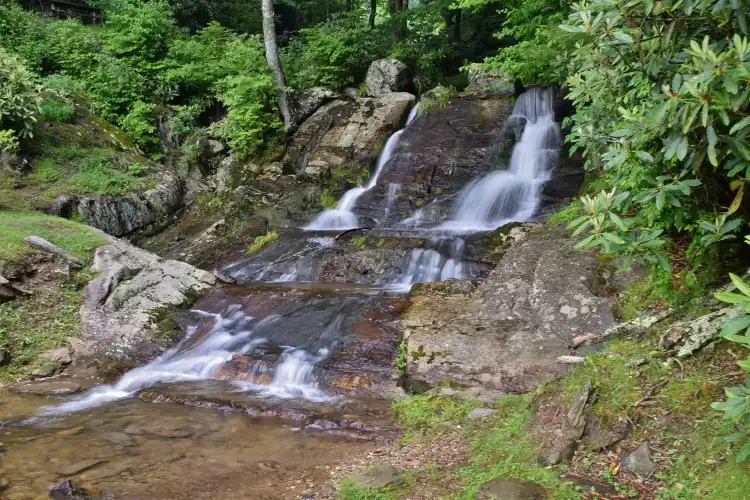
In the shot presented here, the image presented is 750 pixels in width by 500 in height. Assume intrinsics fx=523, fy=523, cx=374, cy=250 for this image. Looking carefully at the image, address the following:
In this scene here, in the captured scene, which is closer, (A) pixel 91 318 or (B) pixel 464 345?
(B) pixel 464 345

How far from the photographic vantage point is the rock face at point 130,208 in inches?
492

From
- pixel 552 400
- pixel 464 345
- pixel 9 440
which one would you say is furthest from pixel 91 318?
pixel 552 400

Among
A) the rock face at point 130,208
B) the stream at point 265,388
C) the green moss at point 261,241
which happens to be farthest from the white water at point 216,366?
the rock face at point 130,208

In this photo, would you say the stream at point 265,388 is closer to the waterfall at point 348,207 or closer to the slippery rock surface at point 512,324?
the slippery rock surface at point 512,324

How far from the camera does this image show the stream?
4891 millimetres

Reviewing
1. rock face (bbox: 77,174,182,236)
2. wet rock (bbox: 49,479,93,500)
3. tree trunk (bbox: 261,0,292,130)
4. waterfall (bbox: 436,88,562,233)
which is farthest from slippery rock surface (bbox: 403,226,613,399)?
tree trunk (bbox: 261,0,292,130)

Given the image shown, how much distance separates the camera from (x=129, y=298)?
30.1ft

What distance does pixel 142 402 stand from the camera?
6.73 meters

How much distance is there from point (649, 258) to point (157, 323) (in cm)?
770

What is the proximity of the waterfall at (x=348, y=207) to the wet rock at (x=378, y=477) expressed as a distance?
8936mm

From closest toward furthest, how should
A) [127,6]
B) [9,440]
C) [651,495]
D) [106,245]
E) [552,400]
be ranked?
[651,495], [552,400], [9,440], [106,245], [127,6]

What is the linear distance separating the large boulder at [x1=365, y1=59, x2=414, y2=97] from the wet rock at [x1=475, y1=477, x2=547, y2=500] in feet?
50.5

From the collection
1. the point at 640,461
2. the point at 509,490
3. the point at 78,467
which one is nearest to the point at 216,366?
the point at 78,467

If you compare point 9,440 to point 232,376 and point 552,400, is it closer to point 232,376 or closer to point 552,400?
point 232,376
